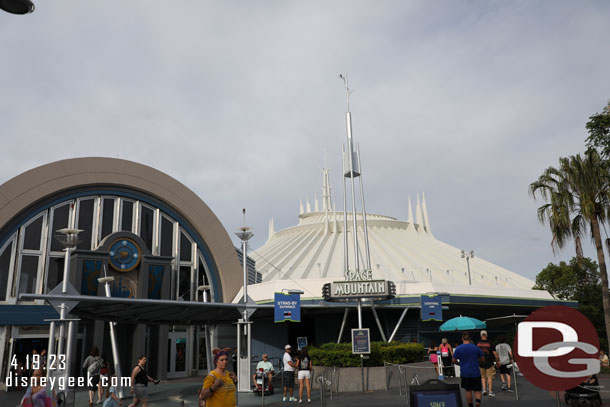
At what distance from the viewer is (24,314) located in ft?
72.8

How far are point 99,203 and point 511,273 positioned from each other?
121 feet

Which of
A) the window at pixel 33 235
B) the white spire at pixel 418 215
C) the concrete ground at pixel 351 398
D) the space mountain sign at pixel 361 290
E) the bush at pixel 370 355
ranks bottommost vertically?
the concrete ground at pixel 351 398

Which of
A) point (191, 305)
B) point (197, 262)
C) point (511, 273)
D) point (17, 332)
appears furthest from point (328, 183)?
point (191, 305)

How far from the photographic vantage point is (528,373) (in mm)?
17844

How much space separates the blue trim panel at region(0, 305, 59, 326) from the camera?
2186 cm

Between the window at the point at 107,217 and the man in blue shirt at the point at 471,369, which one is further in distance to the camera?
the window at the point at 107,217

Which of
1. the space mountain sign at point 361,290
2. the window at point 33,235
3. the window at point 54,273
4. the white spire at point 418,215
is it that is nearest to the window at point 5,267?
the window at point 33,235

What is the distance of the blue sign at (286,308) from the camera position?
1802 cm

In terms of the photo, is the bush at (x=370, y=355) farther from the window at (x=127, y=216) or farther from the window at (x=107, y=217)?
the window at (x=107, y=217)

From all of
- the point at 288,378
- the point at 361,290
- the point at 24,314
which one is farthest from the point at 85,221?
the point at 288,378

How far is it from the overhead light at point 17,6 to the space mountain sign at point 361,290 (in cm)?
1645

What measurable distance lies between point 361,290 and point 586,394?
10.7 meters

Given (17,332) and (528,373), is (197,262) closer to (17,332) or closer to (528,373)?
(17,332)

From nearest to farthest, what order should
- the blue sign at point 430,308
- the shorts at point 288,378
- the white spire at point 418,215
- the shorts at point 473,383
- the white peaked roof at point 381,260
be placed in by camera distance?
the shorts at point 473,383, the shorts at point 288,378, the blue sign at point 430,308, the white peaked roof at point 381,260, the white spire at point 418,215
